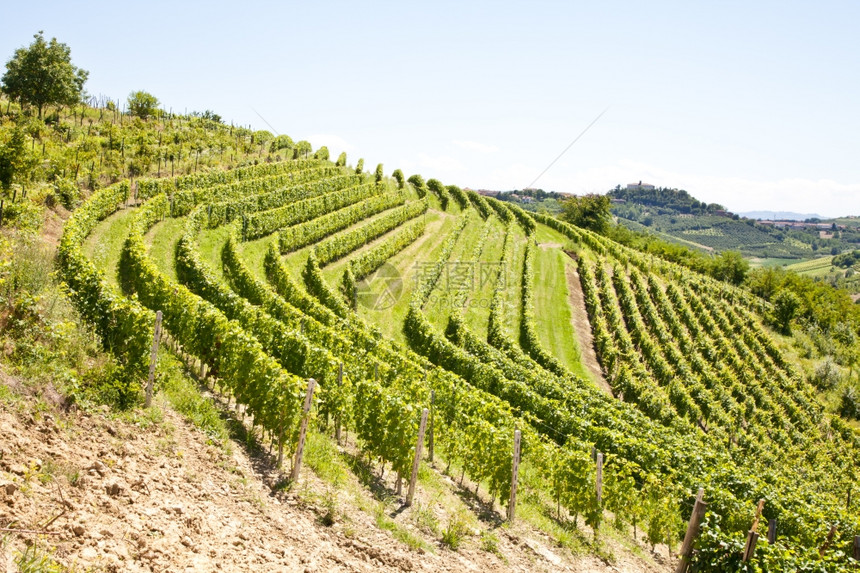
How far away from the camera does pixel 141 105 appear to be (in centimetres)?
6138

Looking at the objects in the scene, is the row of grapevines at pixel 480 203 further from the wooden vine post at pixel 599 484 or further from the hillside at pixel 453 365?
the wooden vine post at pixel 599 484

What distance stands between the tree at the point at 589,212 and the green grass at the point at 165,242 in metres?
70.3

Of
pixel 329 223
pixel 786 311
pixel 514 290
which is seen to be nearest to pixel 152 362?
pixel 329 223

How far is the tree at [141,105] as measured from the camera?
61.1 meters

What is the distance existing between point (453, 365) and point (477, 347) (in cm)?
323

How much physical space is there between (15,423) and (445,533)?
733cm

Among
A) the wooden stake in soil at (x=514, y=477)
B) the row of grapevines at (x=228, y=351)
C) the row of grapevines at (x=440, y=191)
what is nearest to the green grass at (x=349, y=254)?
the row of grapevines at (x=228, y=351)

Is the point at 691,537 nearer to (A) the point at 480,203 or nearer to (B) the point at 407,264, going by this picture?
(B) the point at 407,264

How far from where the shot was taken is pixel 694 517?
984cm

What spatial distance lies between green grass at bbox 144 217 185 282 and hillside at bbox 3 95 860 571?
22 centimetres

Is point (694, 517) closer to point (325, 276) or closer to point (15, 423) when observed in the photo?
point (15, 423)

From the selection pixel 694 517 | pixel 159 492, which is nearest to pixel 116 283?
pixel 159 492

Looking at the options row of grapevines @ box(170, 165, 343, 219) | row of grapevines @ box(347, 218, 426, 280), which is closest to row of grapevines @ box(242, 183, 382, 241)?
row of grapevines @ box(170, 165, 343, 219)

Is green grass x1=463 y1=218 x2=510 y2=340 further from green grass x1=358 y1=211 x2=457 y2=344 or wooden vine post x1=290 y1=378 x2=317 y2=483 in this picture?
wooden vine post x1=290 y1=378 x2=317 y2=483
